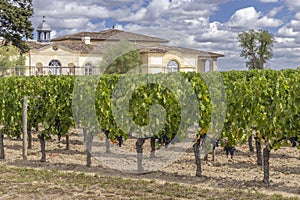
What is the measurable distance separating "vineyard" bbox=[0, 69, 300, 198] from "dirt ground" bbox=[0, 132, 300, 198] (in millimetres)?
227

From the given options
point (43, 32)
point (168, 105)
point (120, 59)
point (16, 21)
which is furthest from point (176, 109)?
point (43, 32)

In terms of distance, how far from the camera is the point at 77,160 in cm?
1105

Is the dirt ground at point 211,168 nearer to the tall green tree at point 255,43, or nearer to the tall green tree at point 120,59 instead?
the tall green tree at point 120,59

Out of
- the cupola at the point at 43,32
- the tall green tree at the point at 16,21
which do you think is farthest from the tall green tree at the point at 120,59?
the cupola at the point at 43,32

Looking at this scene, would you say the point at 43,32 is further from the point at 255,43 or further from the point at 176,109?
the point at 176,109

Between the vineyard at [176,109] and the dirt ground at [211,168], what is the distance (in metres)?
0.23

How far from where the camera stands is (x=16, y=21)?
32969 millimetres

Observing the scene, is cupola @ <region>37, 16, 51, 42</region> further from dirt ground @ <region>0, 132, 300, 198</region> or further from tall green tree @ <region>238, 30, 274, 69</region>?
dirt ground @ <region>0, 132, 300, 198</region>

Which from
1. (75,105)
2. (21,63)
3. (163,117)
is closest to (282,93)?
(163,117)

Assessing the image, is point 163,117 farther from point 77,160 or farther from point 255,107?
point 77,160

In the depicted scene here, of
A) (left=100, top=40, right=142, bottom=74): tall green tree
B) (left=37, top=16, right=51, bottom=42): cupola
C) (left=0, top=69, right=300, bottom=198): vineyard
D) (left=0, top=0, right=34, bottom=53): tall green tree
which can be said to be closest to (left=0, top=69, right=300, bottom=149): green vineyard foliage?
(left=0, top=69, right=300, bottom=198): vineyard

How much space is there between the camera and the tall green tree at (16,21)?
1288 inches

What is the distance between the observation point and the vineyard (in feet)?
26.9

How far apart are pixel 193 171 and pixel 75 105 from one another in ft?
9.51
